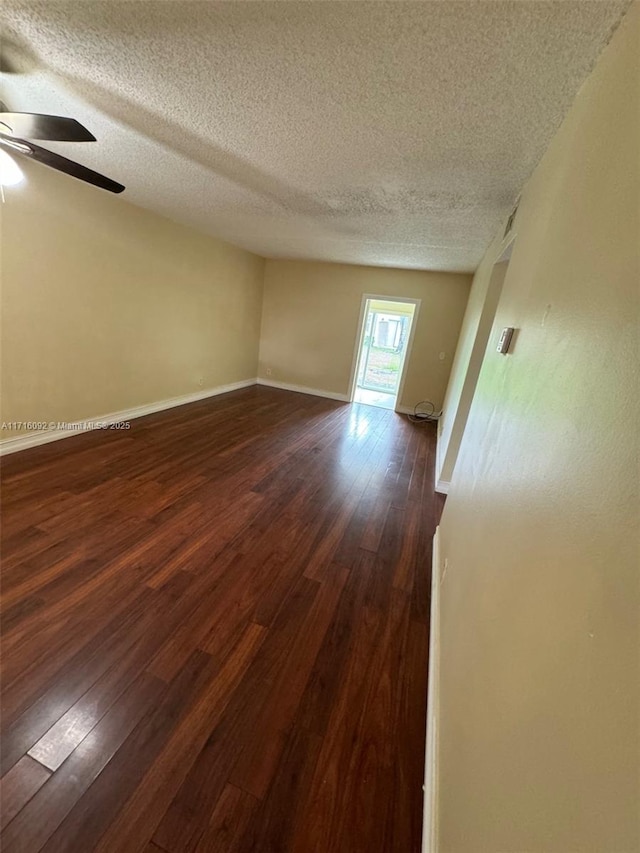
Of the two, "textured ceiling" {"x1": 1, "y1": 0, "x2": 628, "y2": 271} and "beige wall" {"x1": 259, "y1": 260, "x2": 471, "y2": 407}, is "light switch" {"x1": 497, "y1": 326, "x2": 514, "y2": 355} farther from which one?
"beige wall" {"x1": 259, "y1": 260, "x2": 471, "y2": 407}

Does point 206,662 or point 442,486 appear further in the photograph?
point 442,486

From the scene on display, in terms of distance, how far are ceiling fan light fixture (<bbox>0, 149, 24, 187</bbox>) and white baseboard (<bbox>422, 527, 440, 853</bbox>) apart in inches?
156

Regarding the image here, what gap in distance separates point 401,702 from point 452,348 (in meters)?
5.24

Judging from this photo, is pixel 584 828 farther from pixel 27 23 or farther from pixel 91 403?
pixel 91 403

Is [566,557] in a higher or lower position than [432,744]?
higher

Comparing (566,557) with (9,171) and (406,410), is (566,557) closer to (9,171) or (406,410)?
(9,171)

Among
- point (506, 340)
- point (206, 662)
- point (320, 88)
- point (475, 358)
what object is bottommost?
point (206, 662)

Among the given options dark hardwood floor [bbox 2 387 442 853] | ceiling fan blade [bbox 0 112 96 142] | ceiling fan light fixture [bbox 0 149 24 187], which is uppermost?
ceiling fan light fixture [bbox 0 149 24 187]

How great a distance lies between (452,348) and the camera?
564 cm

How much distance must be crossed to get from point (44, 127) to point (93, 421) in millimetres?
2806

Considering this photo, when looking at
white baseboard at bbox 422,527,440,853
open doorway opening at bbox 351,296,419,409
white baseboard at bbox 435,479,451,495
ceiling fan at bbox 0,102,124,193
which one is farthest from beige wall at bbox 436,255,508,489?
open doorway opening at bbox 351,296,419,409

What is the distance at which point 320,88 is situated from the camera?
139cm

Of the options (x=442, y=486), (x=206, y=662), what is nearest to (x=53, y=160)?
(x=206, y=662)

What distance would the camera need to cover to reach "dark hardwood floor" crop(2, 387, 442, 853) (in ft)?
3.43
